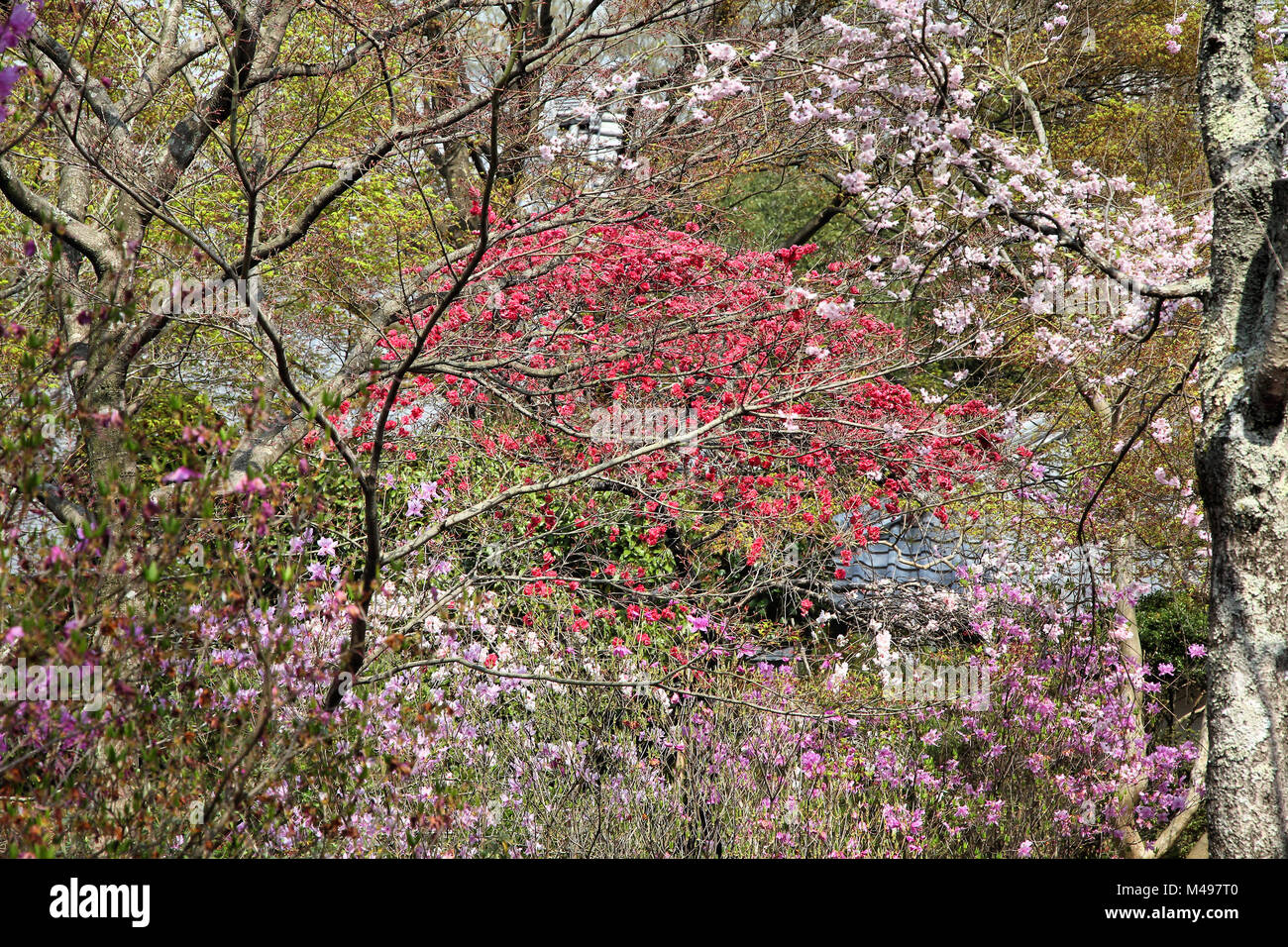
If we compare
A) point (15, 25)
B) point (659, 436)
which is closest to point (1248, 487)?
point (659, 436)

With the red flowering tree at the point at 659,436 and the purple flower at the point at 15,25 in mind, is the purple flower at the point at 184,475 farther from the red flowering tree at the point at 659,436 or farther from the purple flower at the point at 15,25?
the red flowering tree at the point at 659,436

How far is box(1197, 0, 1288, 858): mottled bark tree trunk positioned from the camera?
3041 mm

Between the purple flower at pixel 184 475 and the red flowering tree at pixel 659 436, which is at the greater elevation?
the red flowering tree at pixel 659 436

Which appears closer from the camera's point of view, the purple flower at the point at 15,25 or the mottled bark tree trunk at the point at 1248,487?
the purple flower at the point at 15,25

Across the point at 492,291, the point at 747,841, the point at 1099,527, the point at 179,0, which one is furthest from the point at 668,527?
the point at 179,0

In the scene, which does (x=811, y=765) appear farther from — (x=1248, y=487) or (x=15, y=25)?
(x=15, y=25)

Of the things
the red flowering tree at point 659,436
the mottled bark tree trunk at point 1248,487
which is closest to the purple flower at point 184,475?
the mottled bark tree trunk at point 1248,487

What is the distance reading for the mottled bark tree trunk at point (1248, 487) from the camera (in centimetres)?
304

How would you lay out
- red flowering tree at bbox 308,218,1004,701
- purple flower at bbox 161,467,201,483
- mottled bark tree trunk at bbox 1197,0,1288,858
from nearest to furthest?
purple flower at bbox 161,467,201,483 → mottled bark tree trunk at bbox 1197,0,1288,858 → red flowering tree at bbox 308,218,1004,701

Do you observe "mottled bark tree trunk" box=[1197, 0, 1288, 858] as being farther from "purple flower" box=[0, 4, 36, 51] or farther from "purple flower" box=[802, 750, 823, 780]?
"purple flower" box=[0, 4, 36, 51]

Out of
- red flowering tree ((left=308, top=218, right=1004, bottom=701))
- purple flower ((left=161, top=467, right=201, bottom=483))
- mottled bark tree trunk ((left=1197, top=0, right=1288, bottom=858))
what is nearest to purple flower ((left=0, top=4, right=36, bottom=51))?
purple flower ((left=161, top=467, right=201, bottom=483))

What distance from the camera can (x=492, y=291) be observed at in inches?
235

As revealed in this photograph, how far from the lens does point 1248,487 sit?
10.2 ft
